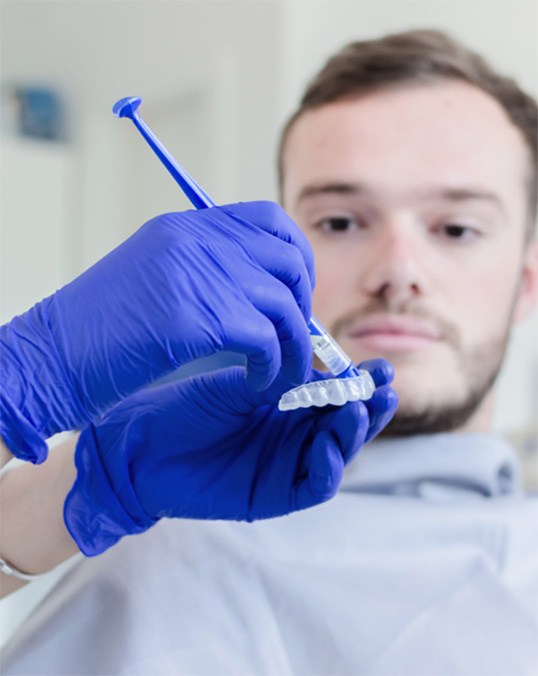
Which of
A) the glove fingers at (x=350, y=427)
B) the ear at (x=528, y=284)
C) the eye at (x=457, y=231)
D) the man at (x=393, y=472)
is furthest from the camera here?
the ear at (x=528, y=284)

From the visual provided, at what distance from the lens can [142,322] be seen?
626 mm

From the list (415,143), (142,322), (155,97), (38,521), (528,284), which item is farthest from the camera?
(155,97)

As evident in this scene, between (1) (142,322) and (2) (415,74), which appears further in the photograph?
(2) (415,74)

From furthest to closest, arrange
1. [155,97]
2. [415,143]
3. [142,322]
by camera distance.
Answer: [155,97]
[415,143]
[142,322]

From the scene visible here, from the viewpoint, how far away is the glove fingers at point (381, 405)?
0.76m

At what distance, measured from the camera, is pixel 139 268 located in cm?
64

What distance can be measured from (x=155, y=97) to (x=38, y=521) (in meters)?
2.29

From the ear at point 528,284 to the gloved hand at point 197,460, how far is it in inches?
24.3

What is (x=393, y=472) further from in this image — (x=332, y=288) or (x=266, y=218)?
(x=266, y=218)

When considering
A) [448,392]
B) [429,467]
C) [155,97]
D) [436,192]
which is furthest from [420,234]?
[155,97]

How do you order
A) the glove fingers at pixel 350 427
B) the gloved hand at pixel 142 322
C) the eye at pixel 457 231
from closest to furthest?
the gloved hand at pixel 142 322 → the glove fingers at pixel 350 427 → the eye at pixel 457 231

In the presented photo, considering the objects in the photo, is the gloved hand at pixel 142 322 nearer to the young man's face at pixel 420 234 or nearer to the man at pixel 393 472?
the man at pixel 393 472

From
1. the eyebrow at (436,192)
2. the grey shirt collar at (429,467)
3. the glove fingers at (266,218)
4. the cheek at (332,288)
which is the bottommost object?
the grey shirt collar at (429,467)

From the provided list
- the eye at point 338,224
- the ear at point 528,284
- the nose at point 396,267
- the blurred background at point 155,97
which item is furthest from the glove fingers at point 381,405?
the blurred background at point 155,97
